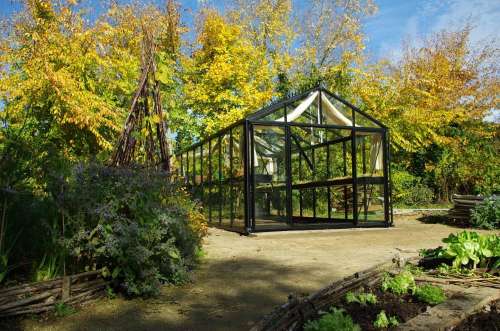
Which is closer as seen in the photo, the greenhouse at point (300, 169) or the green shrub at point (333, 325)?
the green shrub at point (333, 325)

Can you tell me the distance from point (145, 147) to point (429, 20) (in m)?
19.3

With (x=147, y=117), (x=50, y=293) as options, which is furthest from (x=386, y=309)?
(x=147, y=117)

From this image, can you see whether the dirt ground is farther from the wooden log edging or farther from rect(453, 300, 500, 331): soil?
rect(453, 300, 500, 331): soil

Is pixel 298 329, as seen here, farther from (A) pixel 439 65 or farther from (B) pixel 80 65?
(A) pixel 439 65

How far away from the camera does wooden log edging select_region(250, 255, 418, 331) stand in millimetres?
2090

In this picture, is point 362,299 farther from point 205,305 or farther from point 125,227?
point 125,227

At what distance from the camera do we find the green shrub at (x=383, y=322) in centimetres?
223

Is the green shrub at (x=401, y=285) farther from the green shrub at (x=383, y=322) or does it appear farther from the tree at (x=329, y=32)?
the tree at (x=329, y=32)

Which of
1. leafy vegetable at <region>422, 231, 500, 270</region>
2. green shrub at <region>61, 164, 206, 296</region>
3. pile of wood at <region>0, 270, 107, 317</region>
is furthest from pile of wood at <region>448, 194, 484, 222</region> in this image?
pile of wood at <region>0, 270, 107, 317</region>

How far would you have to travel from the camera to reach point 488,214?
8938 millimetres

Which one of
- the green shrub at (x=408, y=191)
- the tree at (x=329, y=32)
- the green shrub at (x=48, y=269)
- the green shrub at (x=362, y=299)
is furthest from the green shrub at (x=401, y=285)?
the tree at (x=329, y=32)

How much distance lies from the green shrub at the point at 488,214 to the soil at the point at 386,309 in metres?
7.06

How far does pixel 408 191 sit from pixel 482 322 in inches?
510

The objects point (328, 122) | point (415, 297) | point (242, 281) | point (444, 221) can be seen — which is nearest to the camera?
point (415, 297)
